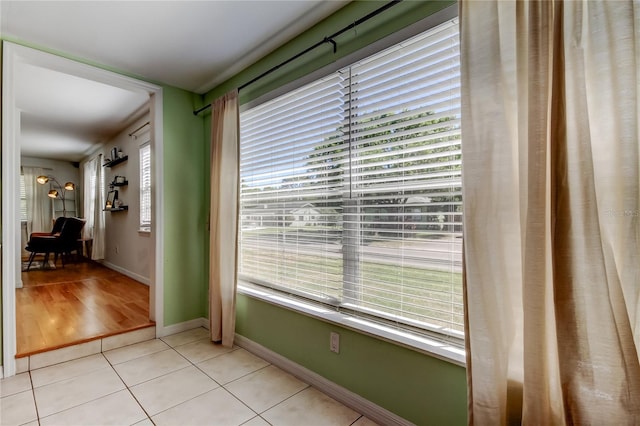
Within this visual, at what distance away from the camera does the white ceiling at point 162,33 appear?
1908 mm

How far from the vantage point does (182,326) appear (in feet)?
10.2

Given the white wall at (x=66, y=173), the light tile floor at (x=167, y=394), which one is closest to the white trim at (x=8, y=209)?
the light tile floor at (x=167, y=394)

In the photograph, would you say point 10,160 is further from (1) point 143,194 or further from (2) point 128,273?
(2) point 128,273

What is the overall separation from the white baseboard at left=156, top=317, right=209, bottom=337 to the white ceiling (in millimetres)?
2433

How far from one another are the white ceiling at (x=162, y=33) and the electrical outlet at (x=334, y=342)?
81.9 inches

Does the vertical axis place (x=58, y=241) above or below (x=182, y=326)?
above

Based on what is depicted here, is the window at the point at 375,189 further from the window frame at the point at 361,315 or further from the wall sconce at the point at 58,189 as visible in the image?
the wall sconce at the point at 58,189

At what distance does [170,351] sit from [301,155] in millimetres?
2038

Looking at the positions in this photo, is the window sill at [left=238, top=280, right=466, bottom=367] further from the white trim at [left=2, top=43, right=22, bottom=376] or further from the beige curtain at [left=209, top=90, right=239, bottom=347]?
the white trim at [left=2, top=43, right=22, bottom=376]

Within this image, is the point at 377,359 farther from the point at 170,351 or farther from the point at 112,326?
the point at 112,326

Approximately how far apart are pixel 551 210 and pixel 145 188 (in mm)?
4859

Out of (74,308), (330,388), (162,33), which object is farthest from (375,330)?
(74,308)

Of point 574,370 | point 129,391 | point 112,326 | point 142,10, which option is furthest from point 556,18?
point 112,326

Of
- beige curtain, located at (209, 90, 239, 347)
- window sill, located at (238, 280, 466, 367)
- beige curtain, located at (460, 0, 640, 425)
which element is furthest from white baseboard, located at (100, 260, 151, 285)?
beige curtain, located at (460, 0, 640, 425)
